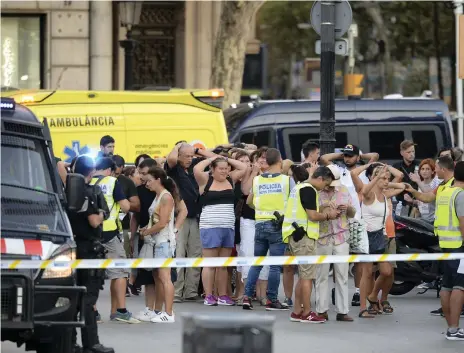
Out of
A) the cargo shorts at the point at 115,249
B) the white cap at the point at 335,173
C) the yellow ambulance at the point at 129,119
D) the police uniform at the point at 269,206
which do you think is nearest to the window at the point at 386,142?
the yellow ambulance at the point at 129,119

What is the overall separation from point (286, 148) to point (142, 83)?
11133 mm

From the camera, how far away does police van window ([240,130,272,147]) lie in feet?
76.4

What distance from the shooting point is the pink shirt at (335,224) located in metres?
14.1

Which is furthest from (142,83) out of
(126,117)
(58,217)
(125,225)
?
(58,217)

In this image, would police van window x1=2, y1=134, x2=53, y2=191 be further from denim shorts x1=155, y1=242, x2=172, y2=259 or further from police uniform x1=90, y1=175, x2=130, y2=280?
denim shorts x1=155, y1=242, x2=172, y2=259

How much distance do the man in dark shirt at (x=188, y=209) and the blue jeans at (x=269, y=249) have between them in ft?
3.00

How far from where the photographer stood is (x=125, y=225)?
651 inches

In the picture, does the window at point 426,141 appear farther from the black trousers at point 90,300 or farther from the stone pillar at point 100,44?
the black trousers at point 90,300

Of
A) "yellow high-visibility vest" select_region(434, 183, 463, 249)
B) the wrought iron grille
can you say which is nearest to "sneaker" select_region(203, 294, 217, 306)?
"yellow high-visibility vest" select_region(434, 183, 463, 249)

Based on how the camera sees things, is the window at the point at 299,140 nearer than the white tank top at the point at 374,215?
No

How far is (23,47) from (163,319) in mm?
17966

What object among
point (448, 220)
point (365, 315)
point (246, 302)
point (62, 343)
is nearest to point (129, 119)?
point (246, 302)

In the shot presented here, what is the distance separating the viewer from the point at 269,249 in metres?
15.3

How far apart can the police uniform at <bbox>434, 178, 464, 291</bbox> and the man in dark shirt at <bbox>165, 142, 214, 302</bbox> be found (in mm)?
3501
